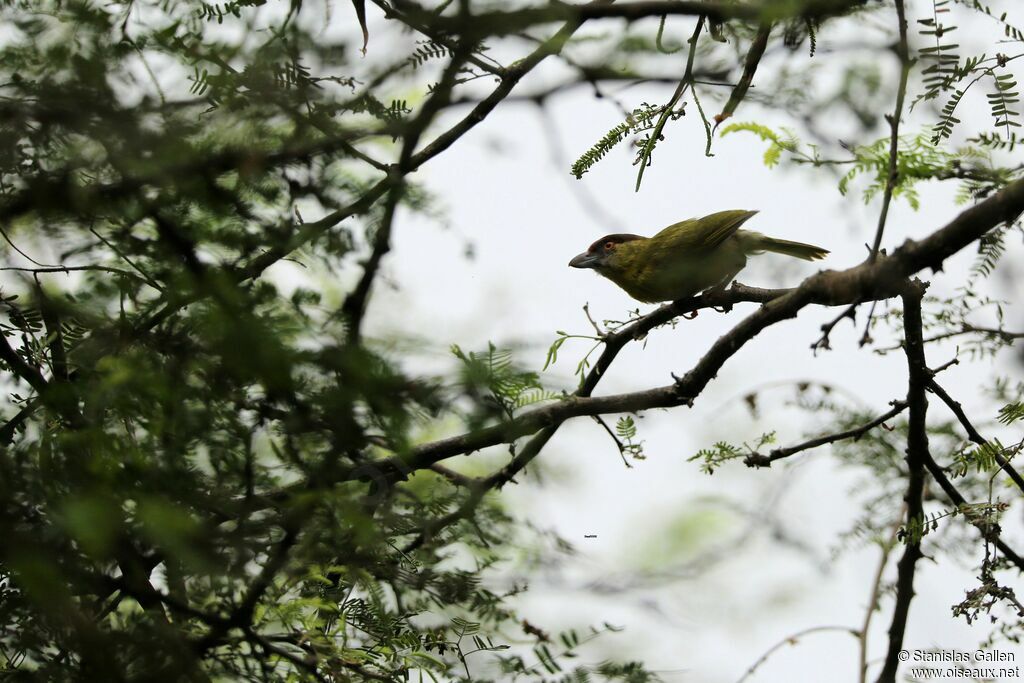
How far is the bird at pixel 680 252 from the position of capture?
5.06 meters

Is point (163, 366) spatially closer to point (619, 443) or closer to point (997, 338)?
point (619, 443)

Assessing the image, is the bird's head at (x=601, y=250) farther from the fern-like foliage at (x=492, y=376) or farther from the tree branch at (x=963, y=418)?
the fern-like foliage at (x=492, y=376)

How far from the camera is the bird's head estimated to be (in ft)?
18.4

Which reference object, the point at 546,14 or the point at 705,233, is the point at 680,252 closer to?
the point at 705,233

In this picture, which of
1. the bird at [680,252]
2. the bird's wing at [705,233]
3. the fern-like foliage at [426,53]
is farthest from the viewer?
the bird's wing at [705,233]

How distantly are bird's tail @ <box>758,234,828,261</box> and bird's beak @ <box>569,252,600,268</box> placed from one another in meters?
0.99

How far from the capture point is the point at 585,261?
18.6 ft

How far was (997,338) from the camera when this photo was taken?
3764mm

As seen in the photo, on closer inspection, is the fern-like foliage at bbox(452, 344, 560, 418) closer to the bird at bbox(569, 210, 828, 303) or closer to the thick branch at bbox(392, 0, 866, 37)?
the thick branch at bbox(392, 0, 866, 37)

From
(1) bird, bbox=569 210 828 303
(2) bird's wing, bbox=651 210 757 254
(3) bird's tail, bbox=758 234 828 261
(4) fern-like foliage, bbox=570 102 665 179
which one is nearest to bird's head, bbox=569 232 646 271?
(1) bird, bbox=569 210 828 303

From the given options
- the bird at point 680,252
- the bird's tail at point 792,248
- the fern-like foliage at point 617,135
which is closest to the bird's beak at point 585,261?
the bird at point 680,252

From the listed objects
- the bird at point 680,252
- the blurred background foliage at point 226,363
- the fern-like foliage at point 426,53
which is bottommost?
the blurred background foliage at point 226,363

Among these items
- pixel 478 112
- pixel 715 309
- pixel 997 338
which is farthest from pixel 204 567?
pixel 997 338

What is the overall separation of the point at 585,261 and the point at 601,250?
0.11 m
